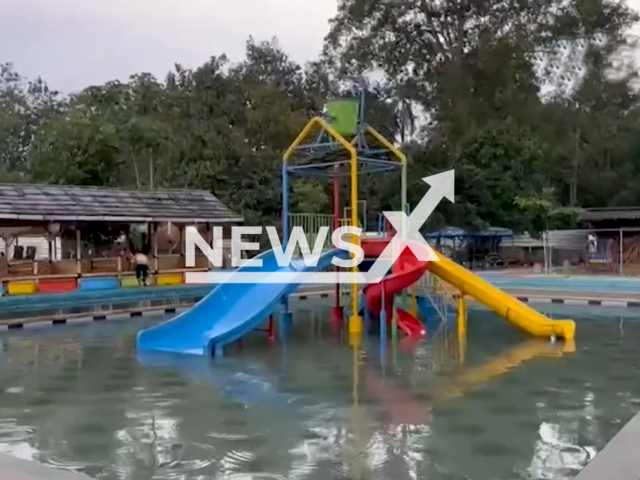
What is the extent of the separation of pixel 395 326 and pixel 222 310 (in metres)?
2.79

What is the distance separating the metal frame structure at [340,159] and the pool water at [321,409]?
2089mm

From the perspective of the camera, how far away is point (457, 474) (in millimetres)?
5098

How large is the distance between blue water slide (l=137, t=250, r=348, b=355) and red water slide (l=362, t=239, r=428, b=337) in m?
0.92

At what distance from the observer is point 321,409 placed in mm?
7059

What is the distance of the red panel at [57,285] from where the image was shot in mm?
17000

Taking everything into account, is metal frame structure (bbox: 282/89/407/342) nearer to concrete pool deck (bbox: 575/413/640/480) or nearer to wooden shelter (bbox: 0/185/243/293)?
wooden shelter (bbox: 0/185/243/293)

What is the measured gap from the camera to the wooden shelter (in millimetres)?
17000

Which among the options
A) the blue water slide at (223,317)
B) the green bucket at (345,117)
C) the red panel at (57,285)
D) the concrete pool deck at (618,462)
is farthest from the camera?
the red panel at (57,285)

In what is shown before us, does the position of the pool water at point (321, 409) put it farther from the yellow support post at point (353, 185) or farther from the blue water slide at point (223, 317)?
the yellow support post at point (353, 185)

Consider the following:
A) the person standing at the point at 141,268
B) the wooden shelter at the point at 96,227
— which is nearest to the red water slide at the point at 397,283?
the person standing at the point at 141,268

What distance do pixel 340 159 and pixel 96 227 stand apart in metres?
9.99

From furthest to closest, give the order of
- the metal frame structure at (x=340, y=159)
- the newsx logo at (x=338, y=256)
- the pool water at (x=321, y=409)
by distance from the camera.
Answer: the metal frame structure at (x=340, y=159)
the newsx logo at (x=338, y=256)
the pool water at (x=321, y=409)

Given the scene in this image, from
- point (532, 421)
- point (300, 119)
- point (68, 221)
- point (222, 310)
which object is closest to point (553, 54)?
point (300, 119)

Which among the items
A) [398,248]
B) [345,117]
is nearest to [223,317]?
[398,248]
